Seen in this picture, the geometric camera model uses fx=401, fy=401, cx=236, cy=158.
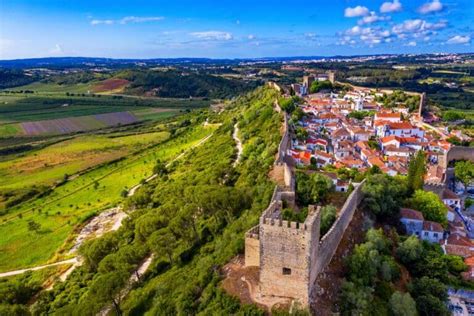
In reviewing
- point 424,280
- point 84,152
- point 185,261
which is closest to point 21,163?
point 84,152

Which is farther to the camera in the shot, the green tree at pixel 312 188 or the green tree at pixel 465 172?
the green tree at pixel 465 172

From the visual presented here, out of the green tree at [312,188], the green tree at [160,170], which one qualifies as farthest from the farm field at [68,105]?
the green tree at [312,188]

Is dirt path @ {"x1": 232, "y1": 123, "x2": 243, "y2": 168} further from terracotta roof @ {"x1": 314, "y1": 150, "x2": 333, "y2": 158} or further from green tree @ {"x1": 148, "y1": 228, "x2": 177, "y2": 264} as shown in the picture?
green tree @ {"x1": 148, "y1": 228, "x2": 177, "y2": 264}

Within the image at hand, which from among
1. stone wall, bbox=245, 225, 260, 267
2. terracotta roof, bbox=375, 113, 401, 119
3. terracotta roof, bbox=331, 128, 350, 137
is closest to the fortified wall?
stone wall, bbox=245, 225, 260, 267

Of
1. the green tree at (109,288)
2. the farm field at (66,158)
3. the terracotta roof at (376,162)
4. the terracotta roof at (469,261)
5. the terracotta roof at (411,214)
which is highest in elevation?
the terracotta roof at (376,162)

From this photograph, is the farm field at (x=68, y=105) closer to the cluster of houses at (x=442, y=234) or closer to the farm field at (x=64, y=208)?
the farm field at (x=64, y=208)

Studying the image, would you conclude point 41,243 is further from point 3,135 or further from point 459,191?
point 3,135

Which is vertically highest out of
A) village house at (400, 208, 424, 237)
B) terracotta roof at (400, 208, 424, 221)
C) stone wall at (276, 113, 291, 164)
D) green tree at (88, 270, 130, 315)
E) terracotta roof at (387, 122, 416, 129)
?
stone wall at (276, 113, 291, 164)
